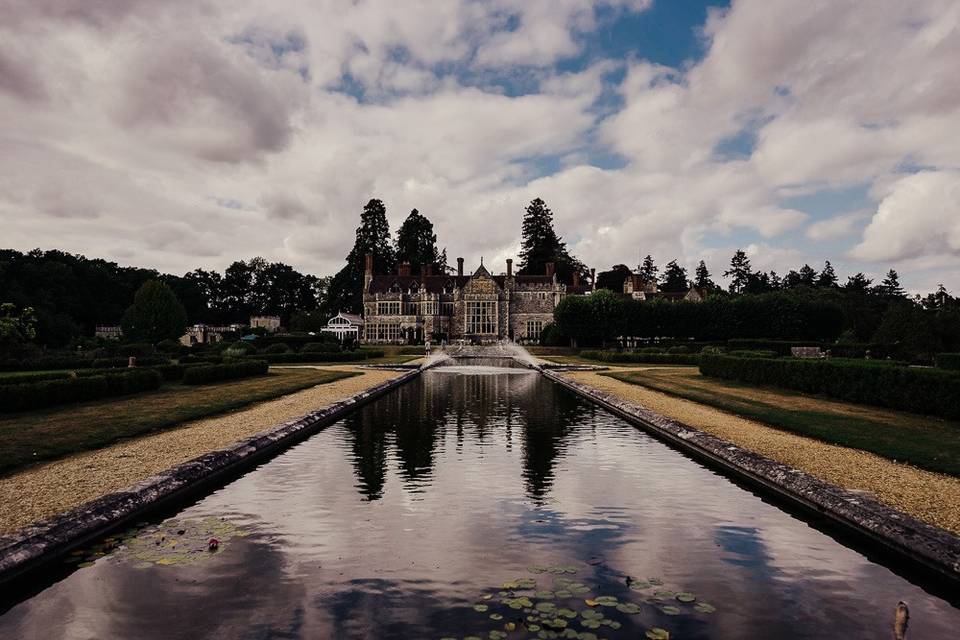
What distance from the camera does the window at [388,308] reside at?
85.6 meters

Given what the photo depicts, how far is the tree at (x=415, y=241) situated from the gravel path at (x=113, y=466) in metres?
80.3

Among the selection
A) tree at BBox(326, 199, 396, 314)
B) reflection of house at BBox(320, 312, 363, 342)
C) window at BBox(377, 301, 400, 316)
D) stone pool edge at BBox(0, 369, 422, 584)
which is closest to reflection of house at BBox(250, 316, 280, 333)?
tree at BBox(326, 199, 396, 314)

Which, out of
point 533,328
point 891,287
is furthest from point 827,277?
point 533,328

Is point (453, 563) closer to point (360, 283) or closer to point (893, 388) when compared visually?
point (893, 388)

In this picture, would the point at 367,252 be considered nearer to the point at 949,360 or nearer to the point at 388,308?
the point at 388,308

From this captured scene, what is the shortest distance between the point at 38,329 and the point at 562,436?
66.9m

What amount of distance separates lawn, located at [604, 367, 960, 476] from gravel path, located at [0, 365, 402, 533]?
43.4 feet

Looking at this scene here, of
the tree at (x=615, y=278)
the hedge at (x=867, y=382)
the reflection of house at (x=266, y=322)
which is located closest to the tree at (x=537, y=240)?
the tree at (x=615, y=278)

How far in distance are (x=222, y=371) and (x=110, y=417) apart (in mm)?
11950

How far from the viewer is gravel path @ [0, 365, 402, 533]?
847 cm

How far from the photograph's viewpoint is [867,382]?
66.5 ft

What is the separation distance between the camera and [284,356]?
44188 millimetres

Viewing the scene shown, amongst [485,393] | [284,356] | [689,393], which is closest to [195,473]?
[485,393]

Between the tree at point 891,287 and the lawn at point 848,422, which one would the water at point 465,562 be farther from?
the tree at point 891,287
